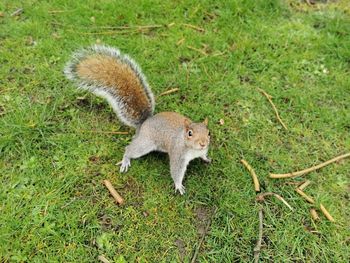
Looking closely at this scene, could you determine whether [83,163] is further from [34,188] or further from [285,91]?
[285,91]

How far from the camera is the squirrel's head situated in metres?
1.64

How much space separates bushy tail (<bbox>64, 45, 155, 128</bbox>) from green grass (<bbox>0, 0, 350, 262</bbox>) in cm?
27

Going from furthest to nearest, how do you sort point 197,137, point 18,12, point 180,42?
point 18,12 < point 180,42 < point 197,137

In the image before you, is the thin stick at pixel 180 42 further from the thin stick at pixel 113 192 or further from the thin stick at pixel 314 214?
the thin stick at pixel 314 214

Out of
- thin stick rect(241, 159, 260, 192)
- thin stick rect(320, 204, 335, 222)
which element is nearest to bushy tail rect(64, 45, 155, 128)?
thin stick rect(241, 159, 260, 192)

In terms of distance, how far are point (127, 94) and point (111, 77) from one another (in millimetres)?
118

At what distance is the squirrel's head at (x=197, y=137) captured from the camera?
164cm

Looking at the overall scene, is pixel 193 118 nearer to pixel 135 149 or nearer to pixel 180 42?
pixel 135 149

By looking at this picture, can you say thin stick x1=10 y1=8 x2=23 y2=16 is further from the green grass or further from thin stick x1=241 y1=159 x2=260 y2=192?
thin stick x1=241 y1=159 x2=260 y2=192

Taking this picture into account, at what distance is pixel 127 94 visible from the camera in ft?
6.15

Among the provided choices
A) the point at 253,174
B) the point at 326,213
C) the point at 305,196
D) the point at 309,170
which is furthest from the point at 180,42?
the point at 326,213

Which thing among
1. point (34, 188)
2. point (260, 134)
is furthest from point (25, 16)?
point (260, 134)

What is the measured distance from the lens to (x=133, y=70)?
1907 mm

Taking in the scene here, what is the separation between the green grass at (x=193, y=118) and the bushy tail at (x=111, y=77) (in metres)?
0.27
